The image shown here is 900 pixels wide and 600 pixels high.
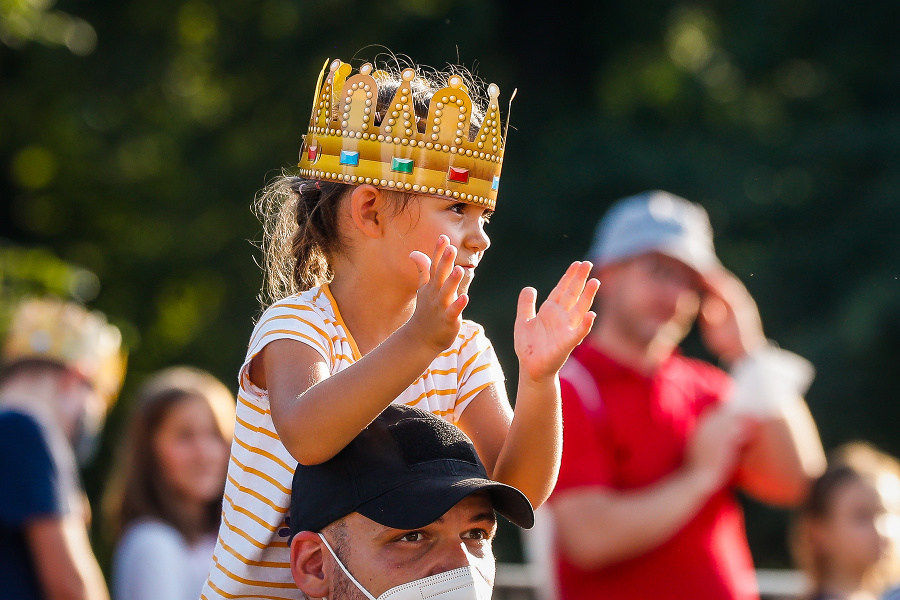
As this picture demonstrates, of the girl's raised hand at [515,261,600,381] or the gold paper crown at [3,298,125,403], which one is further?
the gold paper crown at [3,298,125,403]

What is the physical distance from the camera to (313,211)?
2666mm

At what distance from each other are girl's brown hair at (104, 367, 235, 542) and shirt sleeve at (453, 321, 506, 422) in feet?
9.09

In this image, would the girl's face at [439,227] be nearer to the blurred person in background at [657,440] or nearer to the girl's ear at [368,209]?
the girl's ear at [368,209]

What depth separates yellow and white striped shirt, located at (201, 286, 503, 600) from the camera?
251 centimetres

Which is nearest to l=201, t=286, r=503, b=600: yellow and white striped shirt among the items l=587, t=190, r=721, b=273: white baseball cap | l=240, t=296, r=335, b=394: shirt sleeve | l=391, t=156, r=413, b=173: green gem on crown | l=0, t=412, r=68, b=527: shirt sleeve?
l=240, t=296, r=335, b=394: shirt sleeve

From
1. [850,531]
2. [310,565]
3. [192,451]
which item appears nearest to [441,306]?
[310,565]

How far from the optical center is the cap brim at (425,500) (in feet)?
7.60

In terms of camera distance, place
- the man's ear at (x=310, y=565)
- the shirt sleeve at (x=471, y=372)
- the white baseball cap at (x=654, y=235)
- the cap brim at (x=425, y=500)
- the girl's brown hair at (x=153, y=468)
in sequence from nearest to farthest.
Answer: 1. the cap brim at (x=425, y=500)
2. the man's ear at (x=310, y=565)
3. the shirt sleeve at (x=471, y=372)
4. the white baseball cap at (x=654, y=235)
5. the girl's brown hair at (x=153, y=468)

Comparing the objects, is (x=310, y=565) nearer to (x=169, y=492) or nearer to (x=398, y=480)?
(x=398, y=480)

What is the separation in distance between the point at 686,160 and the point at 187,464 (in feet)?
20.9

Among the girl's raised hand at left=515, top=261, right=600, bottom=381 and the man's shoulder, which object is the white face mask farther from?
the man's shoulder

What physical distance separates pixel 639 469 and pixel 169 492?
1.95m

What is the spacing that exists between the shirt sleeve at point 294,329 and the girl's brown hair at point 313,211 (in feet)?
0.69

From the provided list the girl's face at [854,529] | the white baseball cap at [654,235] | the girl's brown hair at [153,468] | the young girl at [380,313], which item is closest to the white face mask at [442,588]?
the young girl at [380,313]
